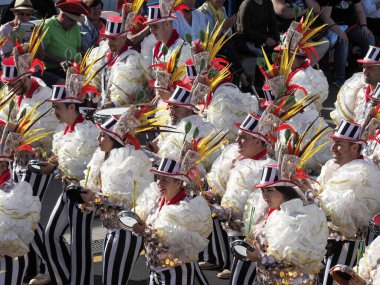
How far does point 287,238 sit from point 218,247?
2.21 m

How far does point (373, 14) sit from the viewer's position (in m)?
17.0

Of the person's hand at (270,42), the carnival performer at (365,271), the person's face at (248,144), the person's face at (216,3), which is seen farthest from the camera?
the person's hand at (270,42)

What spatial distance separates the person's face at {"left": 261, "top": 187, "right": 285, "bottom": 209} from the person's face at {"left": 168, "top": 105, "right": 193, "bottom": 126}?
2.23 meters

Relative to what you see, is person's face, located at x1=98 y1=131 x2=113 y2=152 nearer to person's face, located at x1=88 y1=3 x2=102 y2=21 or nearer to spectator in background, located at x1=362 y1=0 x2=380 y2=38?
person's face, located at x1=88 y1=3 x2=102 y2=21

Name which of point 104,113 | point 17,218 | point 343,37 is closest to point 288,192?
point 17,218

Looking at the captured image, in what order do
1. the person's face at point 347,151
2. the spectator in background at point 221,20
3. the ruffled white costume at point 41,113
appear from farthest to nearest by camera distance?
the spectator in background at point 221,20, the ruffled white costume at point 41,113, the person's face at point 347,151

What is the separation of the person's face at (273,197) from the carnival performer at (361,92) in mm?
2833

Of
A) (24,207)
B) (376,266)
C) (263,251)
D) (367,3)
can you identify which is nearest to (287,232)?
(263,251)

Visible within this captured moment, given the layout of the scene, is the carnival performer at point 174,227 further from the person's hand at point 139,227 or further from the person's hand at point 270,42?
the person's hand at point 270,42

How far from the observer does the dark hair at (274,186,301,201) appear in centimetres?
761

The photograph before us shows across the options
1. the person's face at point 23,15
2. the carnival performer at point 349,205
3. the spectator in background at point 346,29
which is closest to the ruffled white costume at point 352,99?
the carnival performer at point 349,205

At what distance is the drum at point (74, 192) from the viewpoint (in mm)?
8328

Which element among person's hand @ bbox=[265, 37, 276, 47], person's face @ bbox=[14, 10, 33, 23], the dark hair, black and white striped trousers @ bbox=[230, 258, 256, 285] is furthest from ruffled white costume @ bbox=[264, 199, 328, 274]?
person's hand @ bbox=[265, 37, 276, 47]

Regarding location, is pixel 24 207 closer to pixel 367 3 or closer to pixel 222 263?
pixel 222 263
